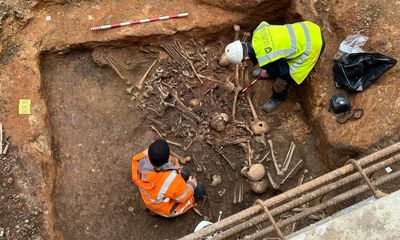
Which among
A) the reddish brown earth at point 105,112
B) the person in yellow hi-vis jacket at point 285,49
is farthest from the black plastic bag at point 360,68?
the person in yellow hi-vis jacket at point 285,49

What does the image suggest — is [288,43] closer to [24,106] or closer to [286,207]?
[286,207]

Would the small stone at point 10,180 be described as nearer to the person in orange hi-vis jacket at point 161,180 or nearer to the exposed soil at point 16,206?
the exposed soil at point 16,206

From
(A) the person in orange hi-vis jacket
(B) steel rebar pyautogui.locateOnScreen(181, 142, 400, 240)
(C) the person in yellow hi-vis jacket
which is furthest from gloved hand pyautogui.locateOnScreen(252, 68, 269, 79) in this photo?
(B) steel rebar pyautogui.locateOnScreen(181, 142, 400, 240)

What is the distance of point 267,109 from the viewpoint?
660cm

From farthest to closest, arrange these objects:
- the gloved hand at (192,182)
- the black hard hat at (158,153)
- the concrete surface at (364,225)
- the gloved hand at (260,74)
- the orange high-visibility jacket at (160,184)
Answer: the gloved hand at (260,74)
the gloved hand at (192,182)
the orange high-visibility jacket at (160,184)
the black hard hat at (158,153)
the concrete surface at (364,225)

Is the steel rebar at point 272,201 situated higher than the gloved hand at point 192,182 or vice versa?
the steel rebar at point 272,201

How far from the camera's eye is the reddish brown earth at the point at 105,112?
564 centimetres

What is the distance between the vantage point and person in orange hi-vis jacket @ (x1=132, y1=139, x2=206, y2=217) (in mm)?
4738

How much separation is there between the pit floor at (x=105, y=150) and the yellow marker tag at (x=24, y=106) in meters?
0.41

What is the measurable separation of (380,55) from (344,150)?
1293 millimetres

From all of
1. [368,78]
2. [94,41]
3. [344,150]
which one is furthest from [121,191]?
[368,78]

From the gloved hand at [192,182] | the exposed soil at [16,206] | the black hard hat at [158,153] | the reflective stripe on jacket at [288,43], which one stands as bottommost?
the exposed soil at [16,206]

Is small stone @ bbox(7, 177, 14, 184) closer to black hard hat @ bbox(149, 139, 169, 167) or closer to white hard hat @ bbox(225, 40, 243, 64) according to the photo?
black hard hat @ bbox(149, 139, 169, 167)

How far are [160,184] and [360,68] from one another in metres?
2.95
